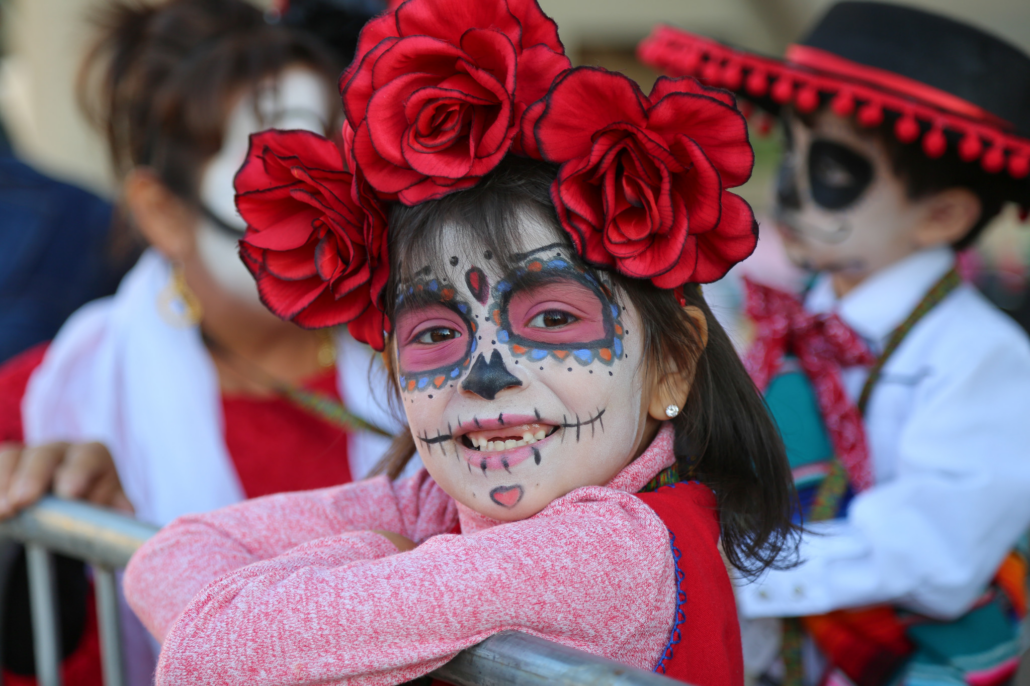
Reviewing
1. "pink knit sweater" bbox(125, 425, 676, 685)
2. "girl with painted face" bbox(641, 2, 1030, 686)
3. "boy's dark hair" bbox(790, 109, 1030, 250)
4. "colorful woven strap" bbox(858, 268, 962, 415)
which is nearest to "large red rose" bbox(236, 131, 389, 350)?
"pink knit sweater" bbox(125, 425, 676, 685)

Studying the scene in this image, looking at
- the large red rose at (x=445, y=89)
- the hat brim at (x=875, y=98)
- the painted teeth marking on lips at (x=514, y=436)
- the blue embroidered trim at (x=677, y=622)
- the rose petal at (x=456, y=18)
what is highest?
Result: the rose petal at (x=456, y=18)

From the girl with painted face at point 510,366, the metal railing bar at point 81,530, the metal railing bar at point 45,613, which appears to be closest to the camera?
the girl with painted face at point 510,366

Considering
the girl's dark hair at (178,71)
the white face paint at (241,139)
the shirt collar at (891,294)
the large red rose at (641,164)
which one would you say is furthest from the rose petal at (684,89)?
the girl's dark hair at (178,71)

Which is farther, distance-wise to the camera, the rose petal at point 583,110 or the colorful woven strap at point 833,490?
the colorful woven strap at point 833,490

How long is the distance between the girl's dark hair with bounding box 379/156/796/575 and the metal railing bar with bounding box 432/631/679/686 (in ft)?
1.13

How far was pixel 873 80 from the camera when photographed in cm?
190

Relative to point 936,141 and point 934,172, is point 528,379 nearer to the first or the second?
point 936,141

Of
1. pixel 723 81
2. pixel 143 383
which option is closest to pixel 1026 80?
pixel 723 81

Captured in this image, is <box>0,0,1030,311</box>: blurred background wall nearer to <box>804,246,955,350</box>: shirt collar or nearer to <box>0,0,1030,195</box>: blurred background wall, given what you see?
<box>0,0,1030,195</box>: blurred background wall

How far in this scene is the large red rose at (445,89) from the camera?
1.02 metres

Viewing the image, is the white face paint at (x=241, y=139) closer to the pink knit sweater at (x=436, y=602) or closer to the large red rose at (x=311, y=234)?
the large red rose at (x=311, y=234)

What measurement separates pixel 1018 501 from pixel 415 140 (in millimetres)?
1272

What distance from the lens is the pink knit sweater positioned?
89cm

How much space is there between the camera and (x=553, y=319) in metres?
1.06
